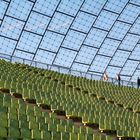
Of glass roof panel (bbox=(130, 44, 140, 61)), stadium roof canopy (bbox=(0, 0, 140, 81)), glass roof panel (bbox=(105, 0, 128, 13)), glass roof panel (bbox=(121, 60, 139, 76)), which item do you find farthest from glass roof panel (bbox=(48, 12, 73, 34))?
glass roof panel (bbox=(121, 60, 139, 76))

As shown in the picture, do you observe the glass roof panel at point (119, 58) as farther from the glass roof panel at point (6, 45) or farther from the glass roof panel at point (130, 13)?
the glass roof panel at point (6, 45)

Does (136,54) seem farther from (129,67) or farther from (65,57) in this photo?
(65,57)

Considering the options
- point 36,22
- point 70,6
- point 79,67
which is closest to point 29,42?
point 36,22

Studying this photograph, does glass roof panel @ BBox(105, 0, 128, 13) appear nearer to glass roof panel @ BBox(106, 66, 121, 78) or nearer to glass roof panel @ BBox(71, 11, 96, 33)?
glass roof panel @ BBox(71, 11, 96, 33)

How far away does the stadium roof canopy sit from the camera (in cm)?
3097

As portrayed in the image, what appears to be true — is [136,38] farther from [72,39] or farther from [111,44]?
[72,39]

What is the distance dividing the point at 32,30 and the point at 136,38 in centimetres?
1068

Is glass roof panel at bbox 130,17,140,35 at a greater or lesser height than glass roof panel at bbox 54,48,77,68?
greater

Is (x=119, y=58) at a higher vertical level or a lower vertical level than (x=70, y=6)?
lower

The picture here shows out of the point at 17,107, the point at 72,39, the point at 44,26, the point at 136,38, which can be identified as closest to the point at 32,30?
the point at 44,26

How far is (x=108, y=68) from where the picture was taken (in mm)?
37281

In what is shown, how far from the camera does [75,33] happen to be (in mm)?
33625

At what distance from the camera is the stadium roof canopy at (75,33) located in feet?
102

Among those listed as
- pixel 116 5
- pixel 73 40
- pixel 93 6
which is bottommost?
pixel 73 40
